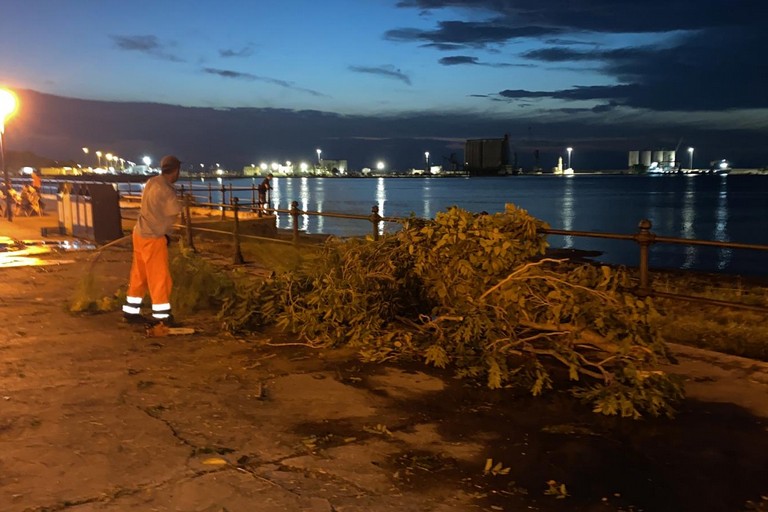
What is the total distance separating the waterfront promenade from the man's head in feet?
6.21

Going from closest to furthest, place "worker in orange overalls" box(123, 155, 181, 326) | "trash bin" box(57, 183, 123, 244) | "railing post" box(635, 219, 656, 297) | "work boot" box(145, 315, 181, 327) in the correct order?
"railing post" box(635, 219, 656, 297), "worker in orange overalls" box(123, 155, 181, 326), "work boot" box(145, 315, 181, 327), "trash bin" box(57, 183, 123, 244)

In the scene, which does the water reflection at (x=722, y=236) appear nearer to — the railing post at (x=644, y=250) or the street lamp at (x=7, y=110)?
the railing post at (x=644, y=250)

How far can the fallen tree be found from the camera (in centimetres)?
550

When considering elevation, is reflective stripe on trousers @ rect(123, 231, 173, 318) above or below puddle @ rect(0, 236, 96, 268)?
above

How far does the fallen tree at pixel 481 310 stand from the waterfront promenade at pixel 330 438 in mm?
295

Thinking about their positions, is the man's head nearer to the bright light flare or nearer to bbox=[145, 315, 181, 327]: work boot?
bbox=[145, 315, 181, 327]: work boot

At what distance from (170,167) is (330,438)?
406 centimetres

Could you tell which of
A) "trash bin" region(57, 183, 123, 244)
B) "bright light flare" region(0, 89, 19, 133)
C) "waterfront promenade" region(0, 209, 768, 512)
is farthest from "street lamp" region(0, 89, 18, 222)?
"waterfront promenade" region(0, 209, 768, 512)

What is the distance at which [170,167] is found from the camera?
7215mm

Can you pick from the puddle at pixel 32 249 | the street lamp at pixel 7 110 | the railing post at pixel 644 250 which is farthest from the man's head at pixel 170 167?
the street lamp at pixel 7 110

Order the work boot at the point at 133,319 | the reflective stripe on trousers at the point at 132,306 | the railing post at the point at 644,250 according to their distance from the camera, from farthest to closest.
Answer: the work boot at the point at 133,319
the reflective stripe on trousers at the point at 132,306
the railing post at the point at 644,250

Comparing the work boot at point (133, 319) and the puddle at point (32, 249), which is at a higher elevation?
the puddle at point (32, 249)

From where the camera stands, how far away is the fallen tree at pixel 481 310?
5500mm

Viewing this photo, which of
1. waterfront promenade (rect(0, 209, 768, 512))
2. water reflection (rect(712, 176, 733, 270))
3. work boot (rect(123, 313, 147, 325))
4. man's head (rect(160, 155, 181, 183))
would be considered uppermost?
man's head (rect(160, 155, 181, 183))
